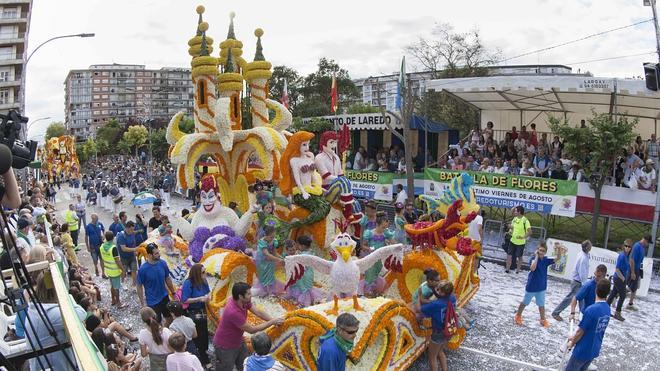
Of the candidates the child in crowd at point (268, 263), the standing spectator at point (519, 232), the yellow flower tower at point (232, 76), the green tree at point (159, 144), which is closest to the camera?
the child in crowd at point (268, 263)

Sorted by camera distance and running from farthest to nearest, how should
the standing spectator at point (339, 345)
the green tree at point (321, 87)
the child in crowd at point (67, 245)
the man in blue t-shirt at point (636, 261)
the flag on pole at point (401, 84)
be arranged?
the green tree at point (321, 87) < the flag on pole at point (401, 84) < the child in crowd at point (67, 245) < the man in blue t-shirt at point (636, 261) < the standing spectator at point (339, 345)

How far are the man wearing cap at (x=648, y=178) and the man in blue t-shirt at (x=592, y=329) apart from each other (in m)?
7.60

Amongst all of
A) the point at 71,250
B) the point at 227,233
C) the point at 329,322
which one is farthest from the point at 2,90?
the point at 329,322

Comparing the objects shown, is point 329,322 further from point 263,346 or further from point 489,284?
point 489,284

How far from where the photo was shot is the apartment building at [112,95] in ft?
380

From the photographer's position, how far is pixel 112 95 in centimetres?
11894

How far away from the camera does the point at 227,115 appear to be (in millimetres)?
9055

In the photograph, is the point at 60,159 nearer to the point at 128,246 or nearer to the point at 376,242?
the point at 128,246

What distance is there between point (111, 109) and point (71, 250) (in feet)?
388

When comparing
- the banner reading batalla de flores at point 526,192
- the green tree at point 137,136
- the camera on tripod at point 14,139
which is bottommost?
the banner reading batalla de flores at point 526,192

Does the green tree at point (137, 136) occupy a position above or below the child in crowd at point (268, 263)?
above

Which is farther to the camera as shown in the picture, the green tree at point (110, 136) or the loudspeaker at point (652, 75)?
the green tree at point (110, 136)

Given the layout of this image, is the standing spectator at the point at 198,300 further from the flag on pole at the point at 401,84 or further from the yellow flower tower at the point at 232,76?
the flag on pole at the point at 401,84

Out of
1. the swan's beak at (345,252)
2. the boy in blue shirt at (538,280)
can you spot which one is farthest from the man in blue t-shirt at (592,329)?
the swan's beak at (345,252)
